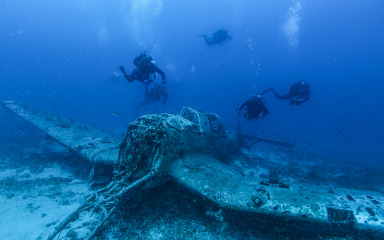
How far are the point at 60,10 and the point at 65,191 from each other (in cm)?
17378

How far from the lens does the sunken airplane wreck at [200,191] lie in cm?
292

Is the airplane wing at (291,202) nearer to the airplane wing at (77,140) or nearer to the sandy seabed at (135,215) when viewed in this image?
the sandy seabed at (135,215)

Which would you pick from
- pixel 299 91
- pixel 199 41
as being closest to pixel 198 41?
pixel 199 41

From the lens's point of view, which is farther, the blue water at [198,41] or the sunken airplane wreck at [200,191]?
the blue water at [198,41]

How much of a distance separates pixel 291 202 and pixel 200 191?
155 cm

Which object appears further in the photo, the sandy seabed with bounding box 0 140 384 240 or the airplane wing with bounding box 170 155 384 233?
the sandy seabed with bounding box 0 140 384 240

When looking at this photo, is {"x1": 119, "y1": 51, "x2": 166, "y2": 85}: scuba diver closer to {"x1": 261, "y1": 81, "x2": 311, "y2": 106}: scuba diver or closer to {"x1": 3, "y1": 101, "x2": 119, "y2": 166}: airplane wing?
{"x1": 3, "y1": 101, "x2": 119, "y2": 166}: airplane wing

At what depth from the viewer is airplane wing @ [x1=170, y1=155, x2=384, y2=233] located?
2.87m

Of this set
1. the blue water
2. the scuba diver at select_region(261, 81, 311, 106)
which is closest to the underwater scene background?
the blue water

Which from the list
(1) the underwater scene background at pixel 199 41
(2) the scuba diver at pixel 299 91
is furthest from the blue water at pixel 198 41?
(2) the scuba diver at pixel 299 91

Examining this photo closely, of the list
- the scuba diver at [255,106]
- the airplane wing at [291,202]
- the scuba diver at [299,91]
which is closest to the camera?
the airplane wing at [291,202]

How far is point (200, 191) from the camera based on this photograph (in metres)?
3.66

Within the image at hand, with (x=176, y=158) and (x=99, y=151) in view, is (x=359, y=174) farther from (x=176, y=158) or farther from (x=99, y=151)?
(x=99, y=151)

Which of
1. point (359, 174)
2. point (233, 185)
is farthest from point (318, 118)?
point (233, 185)
